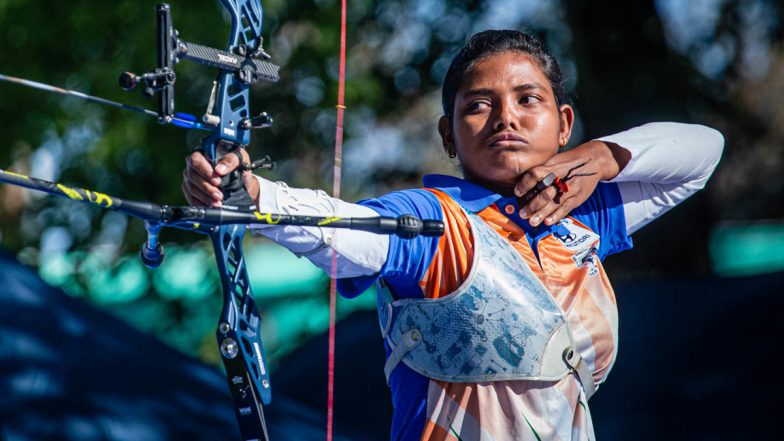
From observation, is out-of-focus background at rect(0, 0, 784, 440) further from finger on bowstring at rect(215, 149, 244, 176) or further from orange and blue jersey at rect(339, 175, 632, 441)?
finger on bowstring at rect(215, 149, 244, 176)

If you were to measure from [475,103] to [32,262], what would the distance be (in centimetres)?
356

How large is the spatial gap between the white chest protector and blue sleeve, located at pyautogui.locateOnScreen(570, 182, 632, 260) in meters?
0.28

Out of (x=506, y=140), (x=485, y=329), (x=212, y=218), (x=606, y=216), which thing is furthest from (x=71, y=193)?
(x=606, y=216)

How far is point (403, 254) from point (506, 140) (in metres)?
0.28

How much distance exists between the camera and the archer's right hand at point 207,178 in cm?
122

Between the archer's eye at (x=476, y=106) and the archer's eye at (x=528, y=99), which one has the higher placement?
the archer's eye at (x=528, y=99)

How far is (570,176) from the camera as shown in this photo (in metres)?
1.55

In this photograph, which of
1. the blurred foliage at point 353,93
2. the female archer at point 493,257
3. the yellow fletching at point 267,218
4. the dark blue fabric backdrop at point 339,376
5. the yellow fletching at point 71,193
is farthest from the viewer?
the blurred foliage at point 353,93

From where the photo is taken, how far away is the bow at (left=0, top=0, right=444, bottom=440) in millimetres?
1179

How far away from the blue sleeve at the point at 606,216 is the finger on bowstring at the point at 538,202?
14 cm

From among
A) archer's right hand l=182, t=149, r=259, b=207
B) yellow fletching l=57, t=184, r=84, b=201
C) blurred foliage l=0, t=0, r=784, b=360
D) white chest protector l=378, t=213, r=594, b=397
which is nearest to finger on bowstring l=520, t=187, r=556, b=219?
white chest protector l=378, t=213, r=594, b=397

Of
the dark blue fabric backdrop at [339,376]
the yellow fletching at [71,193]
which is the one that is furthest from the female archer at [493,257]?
the dark blue fabric backdrop at [339,376]

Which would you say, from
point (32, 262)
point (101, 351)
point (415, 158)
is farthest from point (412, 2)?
point (101, 351)

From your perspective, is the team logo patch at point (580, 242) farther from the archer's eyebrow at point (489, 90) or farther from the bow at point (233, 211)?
the bow at point (233, 211)
